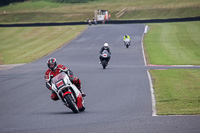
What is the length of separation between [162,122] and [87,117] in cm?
192

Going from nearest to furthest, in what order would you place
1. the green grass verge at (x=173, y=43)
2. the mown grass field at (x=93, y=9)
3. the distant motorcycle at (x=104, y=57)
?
the distant motorcycle at (x=104, y=57) → the green grass verge at (x=173, y=43) → the mown grass field at (x=93, y=9)

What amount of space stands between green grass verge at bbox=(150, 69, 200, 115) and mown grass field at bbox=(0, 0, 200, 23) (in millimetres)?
58787

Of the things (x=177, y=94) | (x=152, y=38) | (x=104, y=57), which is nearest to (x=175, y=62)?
(x=104, y=57)

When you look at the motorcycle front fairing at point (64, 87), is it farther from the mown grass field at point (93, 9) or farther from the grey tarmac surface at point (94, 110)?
the mown grass field at point (93, 9)

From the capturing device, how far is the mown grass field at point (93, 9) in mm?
81606

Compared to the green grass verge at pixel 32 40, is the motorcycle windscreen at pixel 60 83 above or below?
above

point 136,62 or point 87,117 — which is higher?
point 87,117

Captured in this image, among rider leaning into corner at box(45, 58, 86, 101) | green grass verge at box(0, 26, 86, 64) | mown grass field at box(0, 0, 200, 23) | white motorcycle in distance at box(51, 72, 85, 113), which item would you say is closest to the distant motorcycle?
green grass verge at box(0, 26, 86, 64)

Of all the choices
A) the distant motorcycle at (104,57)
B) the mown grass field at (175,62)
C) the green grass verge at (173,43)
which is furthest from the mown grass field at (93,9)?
the distant motorcycle at (104,57)

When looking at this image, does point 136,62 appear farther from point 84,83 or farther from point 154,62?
point 84,83

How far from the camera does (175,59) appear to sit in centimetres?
3184

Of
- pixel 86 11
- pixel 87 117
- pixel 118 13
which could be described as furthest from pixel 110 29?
pixel 87 117

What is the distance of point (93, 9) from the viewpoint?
95125mm

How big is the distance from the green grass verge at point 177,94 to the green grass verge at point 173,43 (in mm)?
10993
